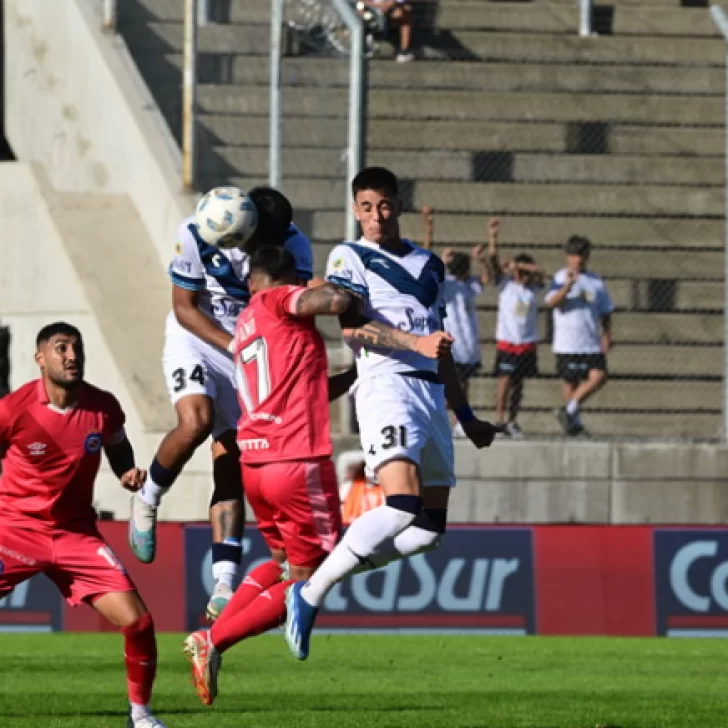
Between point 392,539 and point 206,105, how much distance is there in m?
10.2

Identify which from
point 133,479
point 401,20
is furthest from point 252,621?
point 401,20

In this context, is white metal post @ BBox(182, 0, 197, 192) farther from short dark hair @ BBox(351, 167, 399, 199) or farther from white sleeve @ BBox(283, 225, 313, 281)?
short dark hair @ BBox(351, 167, 399, 199)

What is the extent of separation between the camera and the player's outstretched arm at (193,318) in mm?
10672

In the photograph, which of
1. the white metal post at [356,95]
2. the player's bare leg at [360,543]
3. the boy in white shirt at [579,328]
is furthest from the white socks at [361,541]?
the boy in white shirt at [579,328]

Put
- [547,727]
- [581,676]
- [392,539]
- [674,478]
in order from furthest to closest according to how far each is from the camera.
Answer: [674,478] → [581,676] → [547,727] → [392,539]

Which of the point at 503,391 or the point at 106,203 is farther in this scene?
the point at 106,203

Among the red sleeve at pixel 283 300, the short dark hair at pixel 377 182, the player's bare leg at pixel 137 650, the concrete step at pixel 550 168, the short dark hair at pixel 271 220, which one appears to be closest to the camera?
the red sleeve at pixel 283 300

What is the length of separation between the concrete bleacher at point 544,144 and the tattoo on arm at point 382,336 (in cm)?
838

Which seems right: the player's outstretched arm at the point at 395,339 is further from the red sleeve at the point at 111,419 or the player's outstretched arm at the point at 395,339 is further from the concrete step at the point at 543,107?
the concrete step at the point at 543,107

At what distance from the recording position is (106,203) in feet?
67.7

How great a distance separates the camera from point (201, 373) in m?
10.9

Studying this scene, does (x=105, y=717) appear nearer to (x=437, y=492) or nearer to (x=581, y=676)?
(x=437, y=492)

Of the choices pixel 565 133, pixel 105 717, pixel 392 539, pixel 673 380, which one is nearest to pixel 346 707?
pixel 105 717

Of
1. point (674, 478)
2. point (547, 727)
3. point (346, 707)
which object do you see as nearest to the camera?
point (547, 727)
